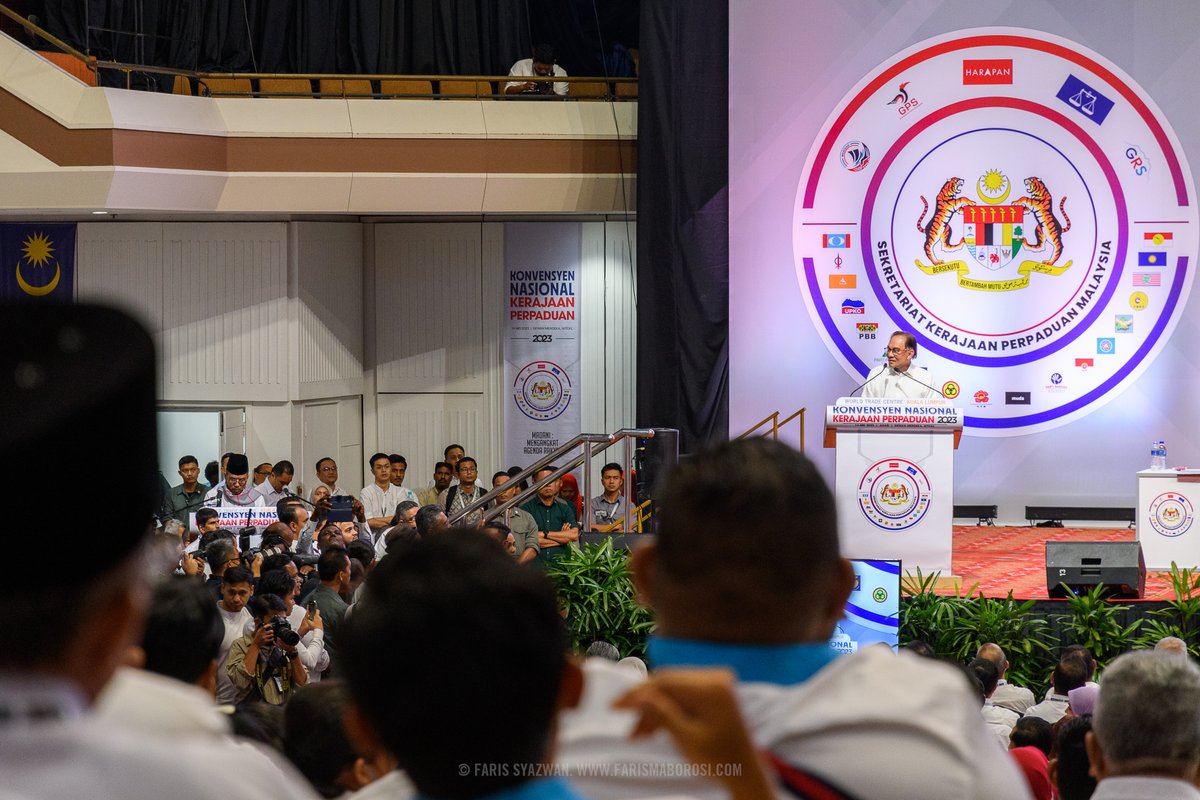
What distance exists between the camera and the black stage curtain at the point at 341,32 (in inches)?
461

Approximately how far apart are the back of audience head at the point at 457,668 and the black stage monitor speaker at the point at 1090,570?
689cm

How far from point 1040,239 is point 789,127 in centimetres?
203

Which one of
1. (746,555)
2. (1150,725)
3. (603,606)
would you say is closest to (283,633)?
(603,606)

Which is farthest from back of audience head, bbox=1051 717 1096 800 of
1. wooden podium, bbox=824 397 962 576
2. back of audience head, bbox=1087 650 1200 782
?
wooden podium, bbox=824 397 962 576

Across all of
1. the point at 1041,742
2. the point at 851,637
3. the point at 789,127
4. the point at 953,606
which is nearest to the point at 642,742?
the point at 1041,742

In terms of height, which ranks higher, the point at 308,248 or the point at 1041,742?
the point at 308,248

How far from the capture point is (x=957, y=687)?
107cm

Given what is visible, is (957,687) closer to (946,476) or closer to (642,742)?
(642,742)

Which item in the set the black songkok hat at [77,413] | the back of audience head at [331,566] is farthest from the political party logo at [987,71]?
the black songkok hat at [77,413]

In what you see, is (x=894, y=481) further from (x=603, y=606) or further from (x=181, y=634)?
(x=181, y=634)

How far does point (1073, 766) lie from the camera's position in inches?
124

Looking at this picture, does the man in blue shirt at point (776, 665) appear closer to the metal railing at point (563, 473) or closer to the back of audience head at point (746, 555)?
the back of audience head at point (746, 555)

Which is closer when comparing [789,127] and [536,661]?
[536,661]

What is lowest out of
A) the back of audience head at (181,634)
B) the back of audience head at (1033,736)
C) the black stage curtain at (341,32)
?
the back of audience head at (1033,736)
